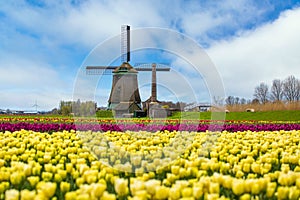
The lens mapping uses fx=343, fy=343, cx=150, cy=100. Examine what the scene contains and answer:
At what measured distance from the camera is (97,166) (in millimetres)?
3322

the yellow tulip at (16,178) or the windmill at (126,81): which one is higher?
the windmill at (126,81)

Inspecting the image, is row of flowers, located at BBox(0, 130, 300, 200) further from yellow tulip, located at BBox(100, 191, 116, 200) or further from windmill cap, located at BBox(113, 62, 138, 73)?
windmill cap, located at BBox(113, 62, 138, 73)

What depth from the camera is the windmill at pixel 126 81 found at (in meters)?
31.3

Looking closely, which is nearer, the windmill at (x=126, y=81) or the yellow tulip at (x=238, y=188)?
the yellow tulip at (x=238, y=188)

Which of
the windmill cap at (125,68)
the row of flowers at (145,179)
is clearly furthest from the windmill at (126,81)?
the row of flowers at (145,179)

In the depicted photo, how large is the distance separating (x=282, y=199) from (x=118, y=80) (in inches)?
1275

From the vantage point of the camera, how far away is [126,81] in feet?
110

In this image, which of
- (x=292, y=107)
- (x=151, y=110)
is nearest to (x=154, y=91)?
(x=151, y=110)

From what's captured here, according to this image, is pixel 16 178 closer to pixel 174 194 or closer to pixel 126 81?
pixel 174 194

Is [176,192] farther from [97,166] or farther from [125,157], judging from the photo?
[125,157]

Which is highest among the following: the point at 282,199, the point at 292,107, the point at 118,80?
the point at 118,80

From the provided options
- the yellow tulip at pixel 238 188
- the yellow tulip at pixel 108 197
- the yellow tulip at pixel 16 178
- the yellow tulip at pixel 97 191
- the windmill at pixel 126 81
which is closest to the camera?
the yellow tulip at pixel 108 197

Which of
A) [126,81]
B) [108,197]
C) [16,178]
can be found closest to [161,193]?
[108,197]

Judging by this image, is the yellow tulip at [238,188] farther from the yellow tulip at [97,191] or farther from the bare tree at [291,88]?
the bare tree at [291,88]
